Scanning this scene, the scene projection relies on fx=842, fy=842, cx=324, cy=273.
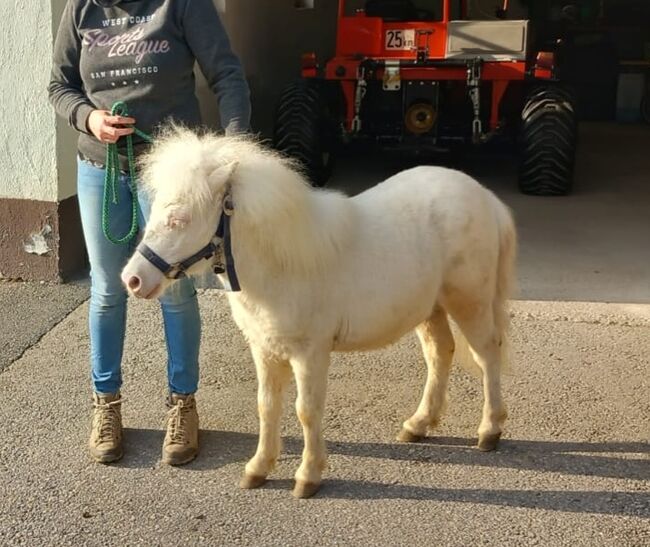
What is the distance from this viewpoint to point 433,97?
8.12 metres

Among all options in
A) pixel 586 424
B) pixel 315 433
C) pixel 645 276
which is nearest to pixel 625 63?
pixel 645 276

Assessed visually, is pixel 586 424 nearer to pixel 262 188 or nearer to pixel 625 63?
pixel 262 188

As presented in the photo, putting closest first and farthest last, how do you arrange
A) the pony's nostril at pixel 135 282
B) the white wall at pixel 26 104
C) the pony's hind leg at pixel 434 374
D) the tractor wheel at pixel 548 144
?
the pony's nostril at pixel 135 282, the pony's hind leg at pixel 434 374, the white wall at pixel 26 104, the tractor wheel at pixel 548 144

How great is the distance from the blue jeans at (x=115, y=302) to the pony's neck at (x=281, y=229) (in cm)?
52

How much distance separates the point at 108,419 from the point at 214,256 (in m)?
1.07

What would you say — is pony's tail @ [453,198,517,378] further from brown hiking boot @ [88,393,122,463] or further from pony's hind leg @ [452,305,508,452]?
brown hiking boot @ [88,393,122,463]

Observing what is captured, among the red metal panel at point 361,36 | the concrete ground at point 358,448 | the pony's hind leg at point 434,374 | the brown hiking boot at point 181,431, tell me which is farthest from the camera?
the red metal panel at point 361,36

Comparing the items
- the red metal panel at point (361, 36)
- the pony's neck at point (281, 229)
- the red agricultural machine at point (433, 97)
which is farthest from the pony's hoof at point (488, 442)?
the red metal panel at point (361, 36)

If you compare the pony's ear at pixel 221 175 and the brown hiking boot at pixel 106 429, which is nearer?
the pony's ear at pixel 221 175

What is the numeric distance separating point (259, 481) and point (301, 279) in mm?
845

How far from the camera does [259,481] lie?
318cm

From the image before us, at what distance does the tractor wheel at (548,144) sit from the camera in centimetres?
773

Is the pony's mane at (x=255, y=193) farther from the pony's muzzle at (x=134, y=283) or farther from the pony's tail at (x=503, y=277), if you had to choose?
the pony's tail at (x=503, y=277)

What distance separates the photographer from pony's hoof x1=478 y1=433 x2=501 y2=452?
3.44 metres
